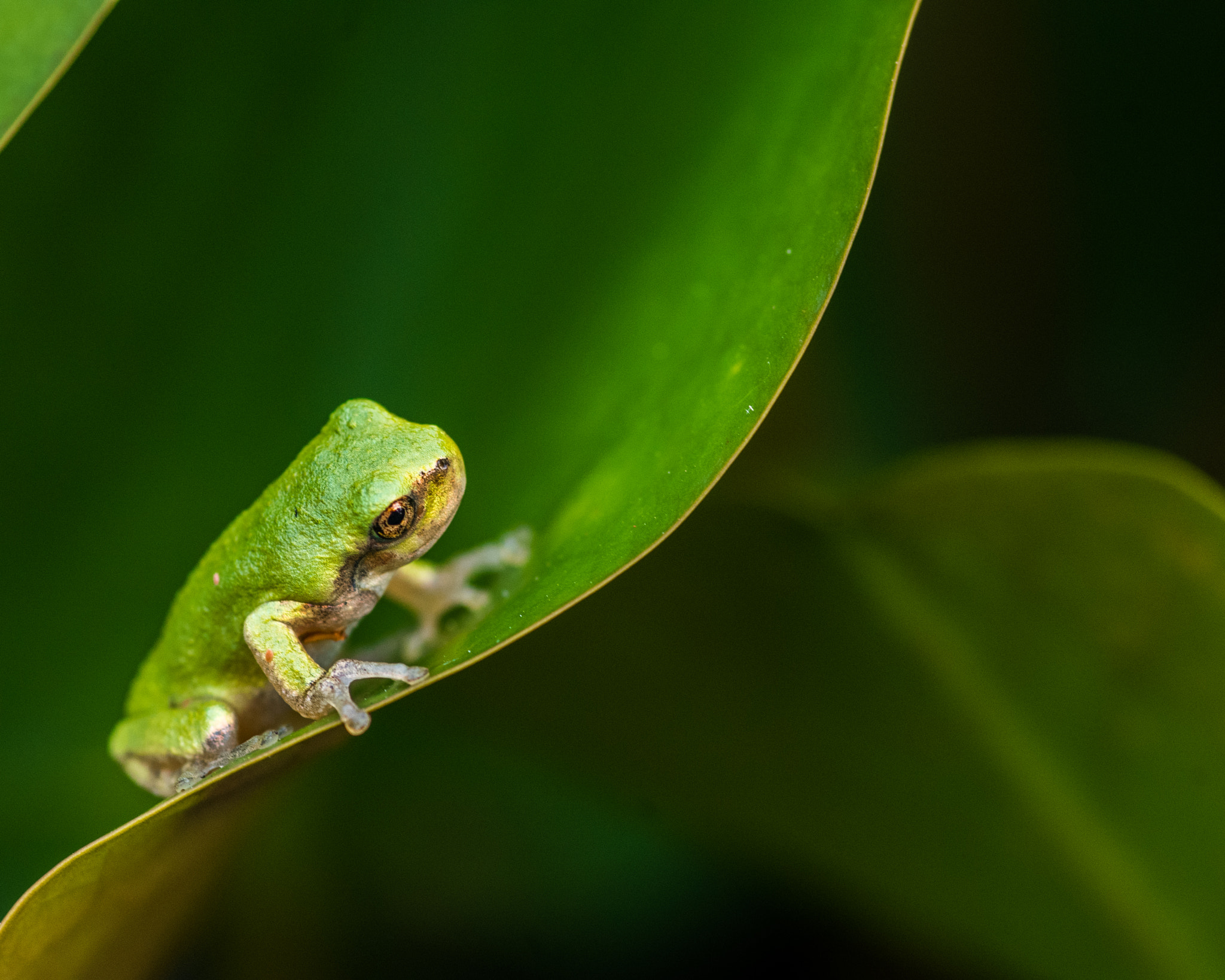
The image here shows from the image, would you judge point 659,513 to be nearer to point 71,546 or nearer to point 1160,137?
point 71,546

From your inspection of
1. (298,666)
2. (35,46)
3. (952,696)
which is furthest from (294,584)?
(952,696)

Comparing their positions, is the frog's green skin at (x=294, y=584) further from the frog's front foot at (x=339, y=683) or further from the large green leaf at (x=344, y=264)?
the large green leaf at (x=344, y=264)

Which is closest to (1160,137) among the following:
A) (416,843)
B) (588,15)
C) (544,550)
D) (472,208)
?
(588,15)

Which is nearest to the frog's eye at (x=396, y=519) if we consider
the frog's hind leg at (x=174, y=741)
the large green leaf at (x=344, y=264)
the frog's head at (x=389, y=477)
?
the frog's head at (x=389, y=477)

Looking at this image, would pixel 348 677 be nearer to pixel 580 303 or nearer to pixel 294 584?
pixel 294 584

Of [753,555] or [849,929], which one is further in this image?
[849,929]

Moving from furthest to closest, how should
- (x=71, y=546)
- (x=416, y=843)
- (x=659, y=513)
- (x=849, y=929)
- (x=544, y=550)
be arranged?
(x=416, y=843) → (x=849, y=929) → (x=71, y=546) → (x=544, y=550) → (x=659, y=513)
